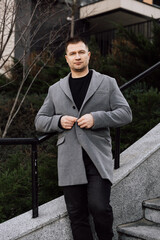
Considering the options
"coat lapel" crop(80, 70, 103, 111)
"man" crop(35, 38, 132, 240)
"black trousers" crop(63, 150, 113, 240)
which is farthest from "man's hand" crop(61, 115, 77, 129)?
"black trousers" crop(63, 150, 113, 240)

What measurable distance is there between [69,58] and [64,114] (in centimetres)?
44

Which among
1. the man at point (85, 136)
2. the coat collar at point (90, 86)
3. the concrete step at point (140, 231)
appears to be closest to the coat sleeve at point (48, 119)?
the man at point (85, 136)

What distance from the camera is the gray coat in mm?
2359

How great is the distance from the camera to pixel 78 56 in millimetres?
2449

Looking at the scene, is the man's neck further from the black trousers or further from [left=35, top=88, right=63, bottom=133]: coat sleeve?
the black trousers

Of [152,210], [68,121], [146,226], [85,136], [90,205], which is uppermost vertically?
[68,121]

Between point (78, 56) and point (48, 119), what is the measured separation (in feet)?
1.77

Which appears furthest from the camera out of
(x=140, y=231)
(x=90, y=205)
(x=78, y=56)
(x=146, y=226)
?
(x=146, y=226)

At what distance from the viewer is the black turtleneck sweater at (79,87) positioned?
251 centimetres

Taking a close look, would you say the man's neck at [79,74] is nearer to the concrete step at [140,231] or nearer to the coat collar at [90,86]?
the coat collar at [90,86]

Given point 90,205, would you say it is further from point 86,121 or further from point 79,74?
point 79,74

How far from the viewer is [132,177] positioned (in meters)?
2.92

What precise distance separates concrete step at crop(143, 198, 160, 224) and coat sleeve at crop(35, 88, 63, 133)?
1.13 meters

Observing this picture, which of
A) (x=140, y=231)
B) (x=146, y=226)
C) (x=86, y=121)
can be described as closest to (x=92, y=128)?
(x=86, y=121)
